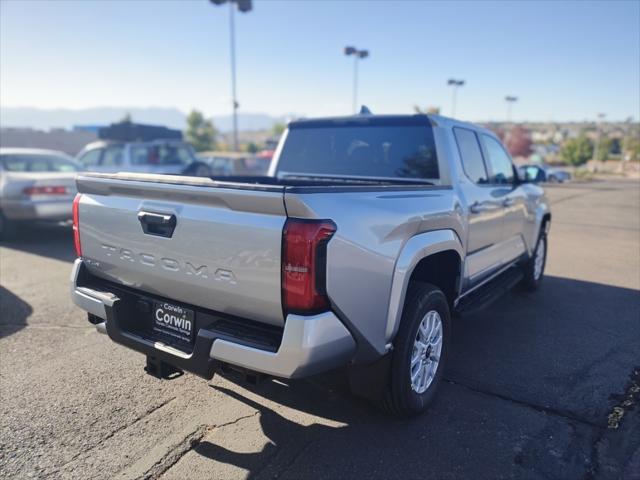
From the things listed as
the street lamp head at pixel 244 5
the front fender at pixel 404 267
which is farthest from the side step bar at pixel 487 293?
the street lamp head at pixel 244 5

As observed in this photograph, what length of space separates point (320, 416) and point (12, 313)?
11.9 feet

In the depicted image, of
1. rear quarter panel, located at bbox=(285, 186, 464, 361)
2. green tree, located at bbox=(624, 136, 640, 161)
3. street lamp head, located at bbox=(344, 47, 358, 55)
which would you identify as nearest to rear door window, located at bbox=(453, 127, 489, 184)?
rear quarter panel, located at bbox=(285, 186, 464, 361)

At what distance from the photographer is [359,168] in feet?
14.2

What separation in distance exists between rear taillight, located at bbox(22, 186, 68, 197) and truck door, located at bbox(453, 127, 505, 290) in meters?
6.82

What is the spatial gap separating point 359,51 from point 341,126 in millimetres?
32878

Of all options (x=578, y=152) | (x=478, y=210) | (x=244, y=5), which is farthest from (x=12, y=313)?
(x=578, y=152)

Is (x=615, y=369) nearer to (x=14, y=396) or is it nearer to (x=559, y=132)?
(x=14, y=396)

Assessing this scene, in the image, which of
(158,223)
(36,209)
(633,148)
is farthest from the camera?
(633,148)

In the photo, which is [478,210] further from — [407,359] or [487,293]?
[407,359]

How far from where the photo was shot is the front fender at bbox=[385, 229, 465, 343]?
105 inches

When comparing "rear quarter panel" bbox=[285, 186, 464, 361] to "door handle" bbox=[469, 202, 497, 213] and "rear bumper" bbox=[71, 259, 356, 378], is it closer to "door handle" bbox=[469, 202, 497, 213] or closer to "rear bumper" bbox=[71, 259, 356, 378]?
"rear bumper" bbox=[71, 259, 356, 378]

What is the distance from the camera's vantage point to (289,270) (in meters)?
2.22

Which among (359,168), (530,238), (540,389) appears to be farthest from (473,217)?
(530,238)

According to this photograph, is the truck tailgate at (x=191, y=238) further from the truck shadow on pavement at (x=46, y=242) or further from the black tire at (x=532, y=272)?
the truck shadow on pavement at (x=46, y=242)
